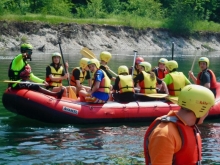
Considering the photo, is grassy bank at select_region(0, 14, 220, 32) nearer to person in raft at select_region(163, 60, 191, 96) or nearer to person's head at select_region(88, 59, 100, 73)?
person in raft at select_region(163, 60, 191, 96)

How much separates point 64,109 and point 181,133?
668cm

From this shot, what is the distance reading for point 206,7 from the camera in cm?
5356

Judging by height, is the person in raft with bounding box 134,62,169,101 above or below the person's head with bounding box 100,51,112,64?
below

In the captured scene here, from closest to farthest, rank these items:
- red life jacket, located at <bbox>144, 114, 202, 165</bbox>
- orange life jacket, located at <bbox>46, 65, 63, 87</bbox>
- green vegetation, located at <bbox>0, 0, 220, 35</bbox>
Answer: red life jacket, located at <bbox>144, 114, 202, 165</bbox> < orange life jacket, located at <bbox>46, 65, 63, 87</bbox> < green vegetation, located at <bbox>0, 0, 220, 35</bbox>

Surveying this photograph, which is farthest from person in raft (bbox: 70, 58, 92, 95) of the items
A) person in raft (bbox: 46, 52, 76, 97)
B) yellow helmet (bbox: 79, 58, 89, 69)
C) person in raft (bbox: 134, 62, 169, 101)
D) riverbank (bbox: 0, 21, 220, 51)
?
riverbank (bbox: 0, 21, 220, 51)

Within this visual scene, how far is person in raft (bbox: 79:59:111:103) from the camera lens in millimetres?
9750

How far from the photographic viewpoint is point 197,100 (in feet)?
10.7

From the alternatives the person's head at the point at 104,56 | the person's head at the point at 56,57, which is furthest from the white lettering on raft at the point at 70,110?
the person's head at the point at 104,56

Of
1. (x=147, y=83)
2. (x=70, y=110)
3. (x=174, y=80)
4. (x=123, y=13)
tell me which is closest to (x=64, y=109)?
(x=70, y=110)

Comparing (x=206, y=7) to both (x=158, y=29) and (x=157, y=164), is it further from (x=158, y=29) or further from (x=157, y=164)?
(x=157, y=164)

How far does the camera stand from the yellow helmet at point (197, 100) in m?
3.27

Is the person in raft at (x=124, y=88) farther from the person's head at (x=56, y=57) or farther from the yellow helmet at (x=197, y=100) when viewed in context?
the yellow helmet at (x=197, y=100)

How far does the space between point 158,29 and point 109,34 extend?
6.36 m

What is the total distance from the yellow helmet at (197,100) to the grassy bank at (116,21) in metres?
32.7
